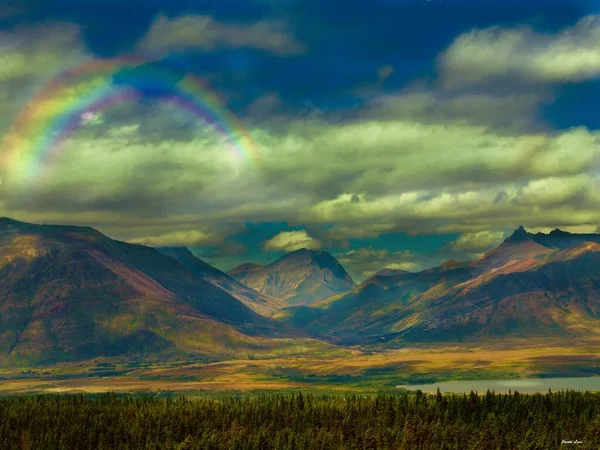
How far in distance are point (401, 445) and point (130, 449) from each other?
64078 millimetres

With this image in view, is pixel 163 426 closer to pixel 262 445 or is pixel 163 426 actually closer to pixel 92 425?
pixel 92 425

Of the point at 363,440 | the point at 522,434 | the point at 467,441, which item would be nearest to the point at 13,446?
the point at 363,440

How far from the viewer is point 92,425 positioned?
7771 inches

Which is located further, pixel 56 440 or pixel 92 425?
pixel 92 425

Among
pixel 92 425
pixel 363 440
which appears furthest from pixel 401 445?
pixel 92 425

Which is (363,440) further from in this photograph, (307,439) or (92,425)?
(92,425)

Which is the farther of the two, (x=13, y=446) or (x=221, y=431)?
(x=221, y=431)

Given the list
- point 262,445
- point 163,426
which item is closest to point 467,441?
point 262,445

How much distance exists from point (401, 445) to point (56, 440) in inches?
3226

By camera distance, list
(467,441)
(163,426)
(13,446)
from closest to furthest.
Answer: (13,446), (467,441), (163,426)

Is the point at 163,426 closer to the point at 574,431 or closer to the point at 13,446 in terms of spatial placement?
the point at 13,446

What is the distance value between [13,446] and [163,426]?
129 feet

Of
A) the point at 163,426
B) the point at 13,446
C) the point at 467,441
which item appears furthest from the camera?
the point at 163,426

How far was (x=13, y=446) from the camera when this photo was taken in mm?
174000
